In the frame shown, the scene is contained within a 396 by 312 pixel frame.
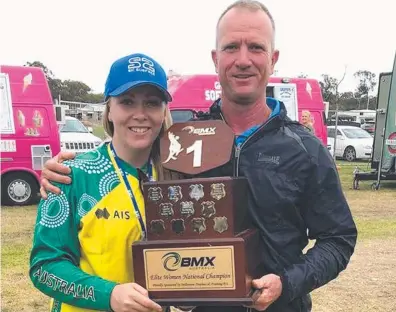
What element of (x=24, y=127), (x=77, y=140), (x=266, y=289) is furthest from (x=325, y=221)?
(x=77, y=140)

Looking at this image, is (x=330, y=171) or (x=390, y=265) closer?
(x=330, y=171)

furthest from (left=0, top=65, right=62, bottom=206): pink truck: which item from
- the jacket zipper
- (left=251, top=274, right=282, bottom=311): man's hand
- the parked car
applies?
the parked car

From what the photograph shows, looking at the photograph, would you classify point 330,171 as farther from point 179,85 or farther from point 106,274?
point 179,85

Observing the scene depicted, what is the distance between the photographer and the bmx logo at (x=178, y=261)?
1.73 metres

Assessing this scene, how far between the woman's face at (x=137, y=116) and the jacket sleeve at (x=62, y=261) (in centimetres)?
29

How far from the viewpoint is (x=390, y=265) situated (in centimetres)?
641

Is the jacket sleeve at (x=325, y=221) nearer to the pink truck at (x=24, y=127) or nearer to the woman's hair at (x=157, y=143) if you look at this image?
the woman's hair at (x=157, y=143)

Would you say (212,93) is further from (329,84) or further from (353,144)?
(329,84)

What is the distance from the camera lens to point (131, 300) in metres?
1.69

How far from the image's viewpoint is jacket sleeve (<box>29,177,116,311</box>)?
1768 millimetres

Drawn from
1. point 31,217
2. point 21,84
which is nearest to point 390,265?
point 31,217

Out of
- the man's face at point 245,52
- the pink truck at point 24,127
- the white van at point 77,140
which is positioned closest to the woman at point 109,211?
the man's face at point 245,52

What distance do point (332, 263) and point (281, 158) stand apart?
16.6 inches

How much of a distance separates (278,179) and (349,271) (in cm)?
465
